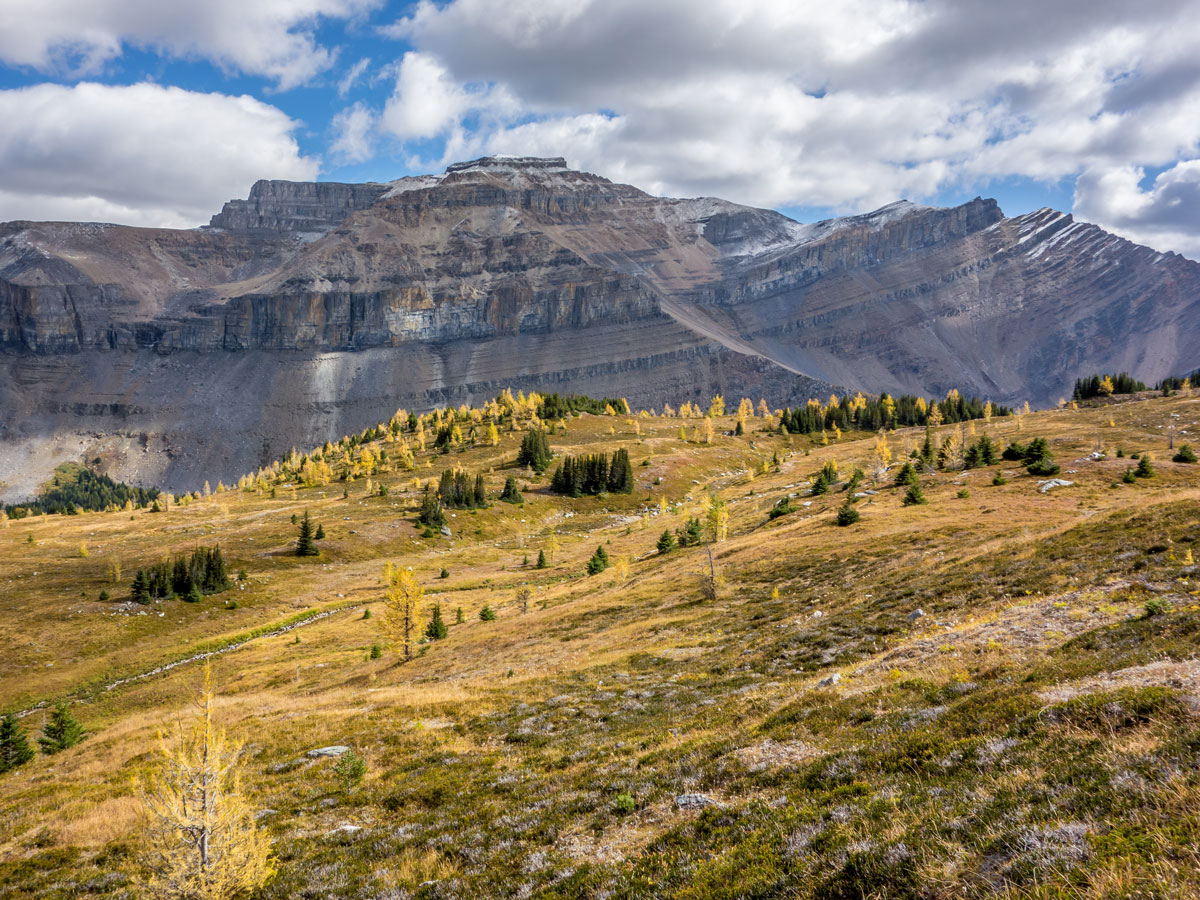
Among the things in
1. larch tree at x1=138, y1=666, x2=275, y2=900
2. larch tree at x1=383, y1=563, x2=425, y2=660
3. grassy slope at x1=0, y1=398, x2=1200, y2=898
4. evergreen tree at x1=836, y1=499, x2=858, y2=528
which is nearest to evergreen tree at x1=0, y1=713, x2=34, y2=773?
grassy slope at x1=0, y1=398, x2=1200, y2=898

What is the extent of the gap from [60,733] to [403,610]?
2227 centimetres

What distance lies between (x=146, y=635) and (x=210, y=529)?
51.1m

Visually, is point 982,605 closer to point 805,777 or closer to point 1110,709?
point 1110,709

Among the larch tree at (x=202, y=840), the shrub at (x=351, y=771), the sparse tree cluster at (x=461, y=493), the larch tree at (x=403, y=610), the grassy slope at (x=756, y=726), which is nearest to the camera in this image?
the grassy slope at (x=756, y=726)

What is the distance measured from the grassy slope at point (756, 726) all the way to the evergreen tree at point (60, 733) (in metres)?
1.55

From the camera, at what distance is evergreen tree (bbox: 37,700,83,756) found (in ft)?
Answer: 112

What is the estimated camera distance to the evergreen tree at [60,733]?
112 ft

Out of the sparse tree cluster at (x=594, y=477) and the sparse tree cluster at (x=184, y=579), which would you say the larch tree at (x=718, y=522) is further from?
the sparse tree cluster at (x=184, y=579)

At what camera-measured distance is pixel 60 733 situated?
3488 centimetres

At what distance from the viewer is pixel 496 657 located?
4238 cm

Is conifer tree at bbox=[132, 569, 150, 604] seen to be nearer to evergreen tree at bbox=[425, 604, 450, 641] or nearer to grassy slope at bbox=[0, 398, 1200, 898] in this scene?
grassy slope at bbox=[0, 398, 1200, 898]

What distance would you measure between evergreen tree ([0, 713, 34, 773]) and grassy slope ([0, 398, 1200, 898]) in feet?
5.21

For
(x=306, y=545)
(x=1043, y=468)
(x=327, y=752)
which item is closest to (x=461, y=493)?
(x=306, y=545)

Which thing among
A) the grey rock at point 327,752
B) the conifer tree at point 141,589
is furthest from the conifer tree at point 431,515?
the grey rock at point 327,752
